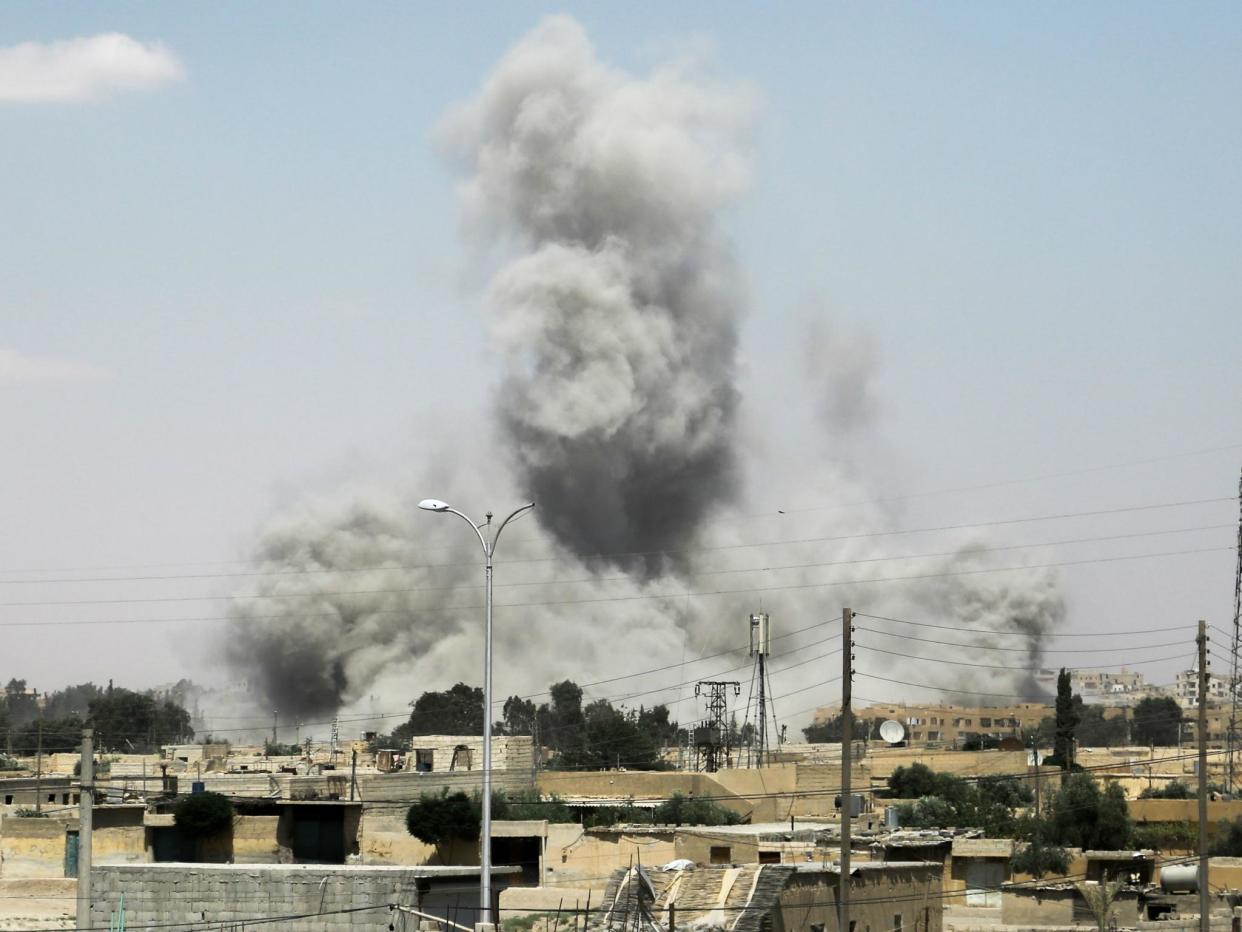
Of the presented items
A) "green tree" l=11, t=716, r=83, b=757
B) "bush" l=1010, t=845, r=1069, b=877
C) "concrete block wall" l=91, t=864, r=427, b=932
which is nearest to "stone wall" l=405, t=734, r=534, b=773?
"bush" l=1010, t=845, r=1069, b=877

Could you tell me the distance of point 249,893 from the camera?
29734 mm

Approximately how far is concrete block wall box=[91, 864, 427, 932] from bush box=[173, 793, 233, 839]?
7.80 metres

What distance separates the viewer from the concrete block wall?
29281 millimetres

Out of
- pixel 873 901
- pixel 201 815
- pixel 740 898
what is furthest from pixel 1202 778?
pixel 201 815

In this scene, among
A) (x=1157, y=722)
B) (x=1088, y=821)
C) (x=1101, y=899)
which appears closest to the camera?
(x=1101, y=899)

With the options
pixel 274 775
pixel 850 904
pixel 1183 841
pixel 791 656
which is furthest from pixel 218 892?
pixel 791 656

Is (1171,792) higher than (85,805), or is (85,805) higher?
(85,805)

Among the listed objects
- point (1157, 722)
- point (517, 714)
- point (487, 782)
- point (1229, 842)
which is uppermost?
point (487, 782)

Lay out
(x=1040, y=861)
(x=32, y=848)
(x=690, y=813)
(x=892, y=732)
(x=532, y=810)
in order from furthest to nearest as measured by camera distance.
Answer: (x=892, y=732) → (x=690, y=813) → (x=532, y=810) → (x=32, y=848) → (x=1040, y=861)

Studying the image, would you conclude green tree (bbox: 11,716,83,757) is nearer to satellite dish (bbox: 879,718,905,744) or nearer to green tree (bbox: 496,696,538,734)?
green tree (bbox: 496,696,538,734)

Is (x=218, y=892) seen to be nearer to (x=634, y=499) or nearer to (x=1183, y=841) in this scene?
(x=1183, y=841)

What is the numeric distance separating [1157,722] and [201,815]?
2949 inches

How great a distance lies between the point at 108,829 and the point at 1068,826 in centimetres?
2139

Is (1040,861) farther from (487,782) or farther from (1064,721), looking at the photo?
(1064,721)
